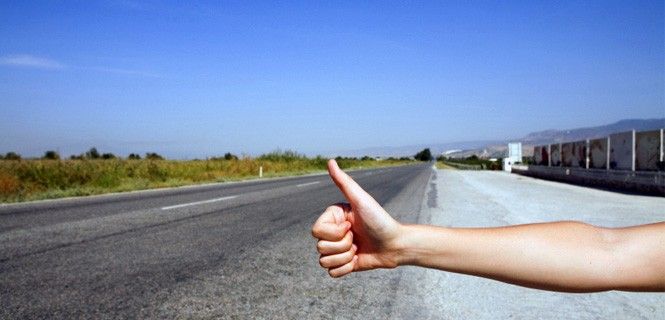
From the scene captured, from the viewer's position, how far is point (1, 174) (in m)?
18.3

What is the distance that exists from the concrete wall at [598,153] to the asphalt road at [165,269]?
17627 millimetres

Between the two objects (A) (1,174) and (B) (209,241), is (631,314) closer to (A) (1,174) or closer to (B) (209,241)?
(B) (209,241)

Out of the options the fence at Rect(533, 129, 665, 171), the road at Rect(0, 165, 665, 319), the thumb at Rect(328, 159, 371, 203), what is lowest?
the road at Rect(0, 165, 665, 319)

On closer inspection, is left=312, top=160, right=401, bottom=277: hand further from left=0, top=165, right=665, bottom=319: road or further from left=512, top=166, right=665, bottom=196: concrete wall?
left=512, top=166, right=665, bottom=196: concrete wall

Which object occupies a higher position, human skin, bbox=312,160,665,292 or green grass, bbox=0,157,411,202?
human skin, bbox=312,160,665,292

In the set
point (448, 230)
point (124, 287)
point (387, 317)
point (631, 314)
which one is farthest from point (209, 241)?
point (448, 230)

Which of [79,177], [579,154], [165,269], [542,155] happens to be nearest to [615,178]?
[579,154]

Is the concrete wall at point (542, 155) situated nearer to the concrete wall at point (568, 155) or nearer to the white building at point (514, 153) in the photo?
the concrete wall at point (568, 155)

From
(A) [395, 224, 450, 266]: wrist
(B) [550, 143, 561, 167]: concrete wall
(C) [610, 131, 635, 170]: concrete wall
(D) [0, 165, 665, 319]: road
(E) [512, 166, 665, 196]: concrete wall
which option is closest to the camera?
(A) [395, 224, 450, 266]: wrist

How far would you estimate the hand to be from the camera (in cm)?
176

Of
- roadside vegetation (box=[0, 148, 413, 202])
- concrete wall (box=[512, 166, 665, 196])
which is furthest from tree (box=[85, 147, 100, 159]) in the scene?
concrete wall (box=[512, 166, 665, 196])

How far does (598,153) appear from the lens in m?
24.5

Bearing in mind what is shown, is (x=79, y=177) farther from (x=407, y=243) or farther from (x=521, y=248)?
(x=521, y=248)

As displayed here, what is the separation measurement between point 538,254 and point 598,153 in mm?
25673
